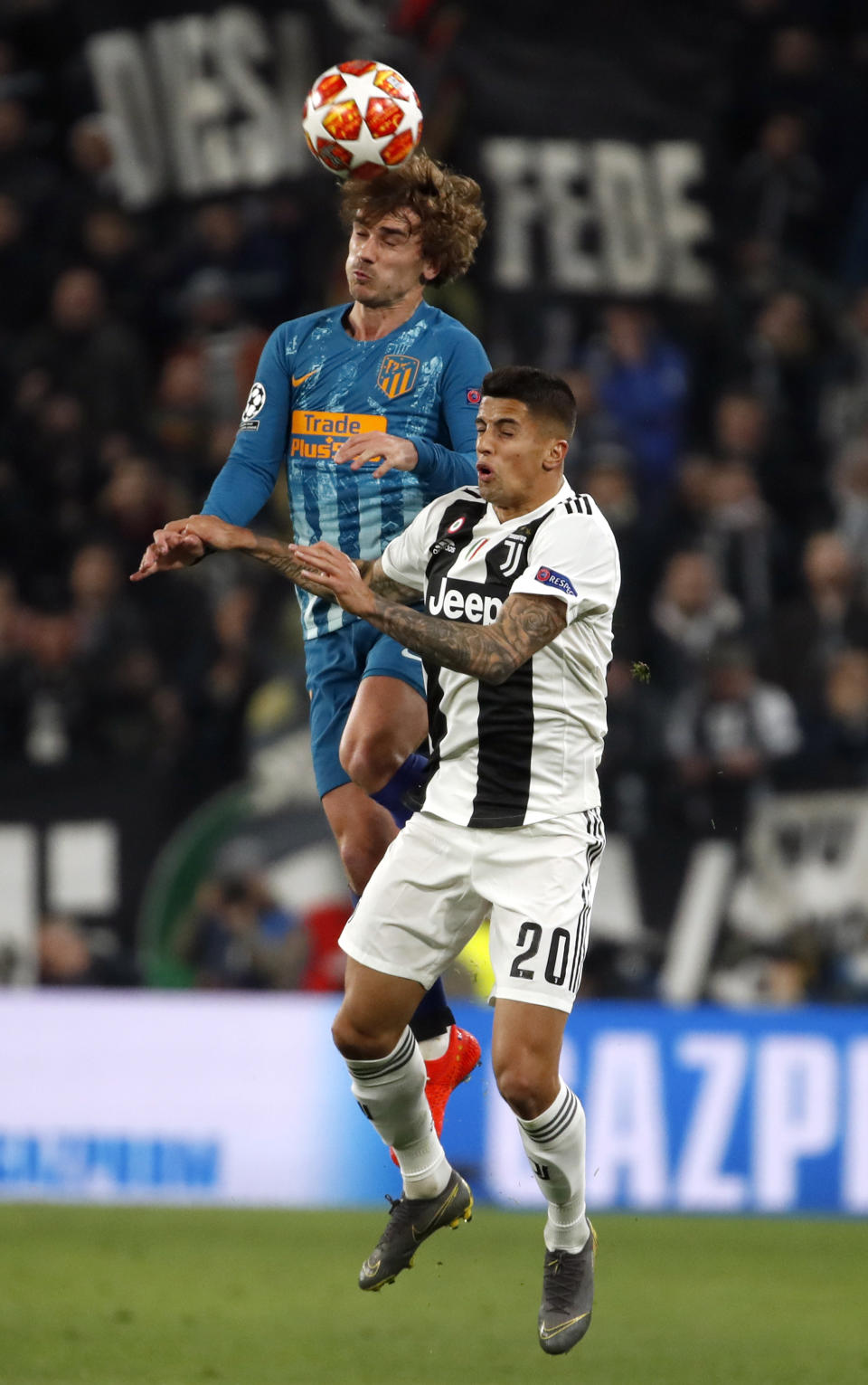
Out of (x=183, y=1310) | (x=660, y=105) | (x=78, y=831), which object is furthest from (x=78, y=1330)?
(x=660, y=105)

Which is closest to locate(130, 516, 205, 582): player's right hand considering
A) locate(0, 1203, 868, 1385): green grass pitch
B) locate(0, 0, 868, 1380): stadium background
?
locate(0, 1203, 868, 1385): green grass pitch

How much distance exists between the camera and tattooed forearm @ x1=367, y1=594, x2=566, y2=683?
18.2 feet

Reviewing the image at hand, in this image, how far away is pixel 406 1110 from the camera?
605 centimetres

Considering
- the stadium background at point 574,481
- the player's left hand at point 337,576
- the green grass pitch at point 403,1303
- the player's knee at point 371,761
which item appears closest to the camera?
the player's left hand at point 337,576

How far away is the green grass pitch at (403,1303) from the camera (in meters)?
7.82

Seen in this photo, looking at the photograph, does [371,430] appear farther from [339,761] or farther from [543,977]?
[543,977]

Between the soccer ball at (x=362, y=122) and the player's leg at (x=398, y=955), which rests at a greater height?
the soccer ball at (x=362, y=122)

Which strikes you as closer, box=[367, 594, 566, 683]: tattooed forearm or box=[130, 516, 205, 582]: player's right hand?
box=[367, 594, 566, 683]: tattooed forearm

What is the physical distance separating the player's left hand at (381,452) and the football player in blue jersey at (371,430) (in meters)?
0.28

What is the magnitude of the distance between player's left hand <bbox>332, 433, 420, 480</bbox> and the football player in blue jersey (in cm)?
28

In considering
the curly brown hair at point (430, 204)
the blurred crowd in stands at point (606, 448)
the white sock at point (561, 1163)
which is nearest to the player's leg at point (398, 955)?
the white sock at point (561, 1163)

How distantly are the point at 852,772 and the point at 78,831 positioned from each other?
4329 millimetres

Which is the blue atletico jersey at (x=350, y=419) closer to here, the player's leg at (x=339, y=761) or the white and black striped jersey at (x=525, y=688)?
the player's leg at (x=339, y=761)

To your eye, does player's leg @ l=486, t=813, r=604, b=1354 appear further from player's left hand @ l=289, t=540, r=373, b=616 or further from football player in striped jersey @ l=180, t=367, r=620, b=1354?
player's left hand @ l=289, t=540, r=373, b=616
